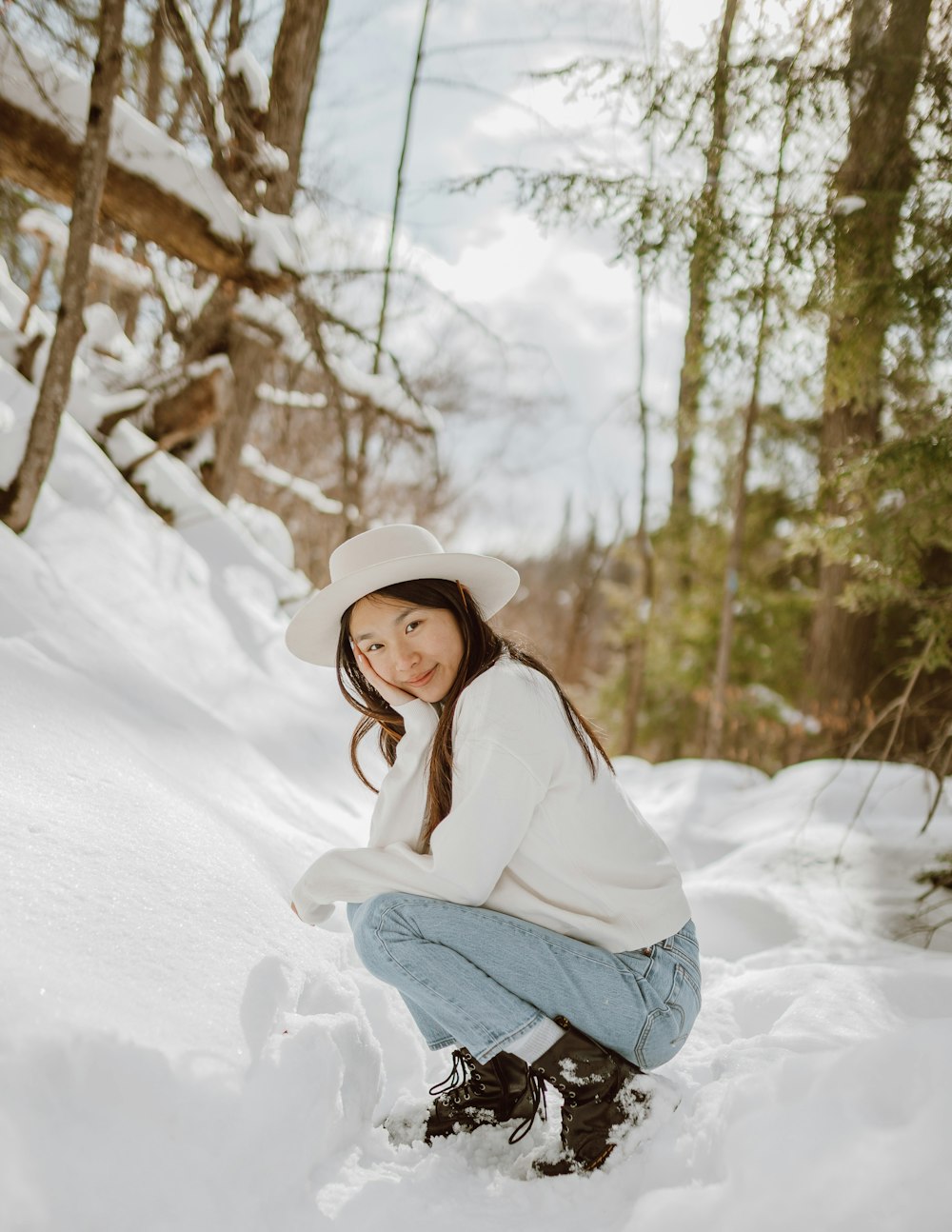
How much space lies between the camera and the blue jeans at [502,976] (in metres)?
1.72

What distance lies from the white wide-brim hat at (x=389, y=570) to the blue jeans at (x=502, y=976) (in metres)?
0.66

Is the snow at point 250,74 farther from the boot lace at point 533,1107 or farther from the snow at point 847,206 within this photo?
the boot lace at point 533,1107

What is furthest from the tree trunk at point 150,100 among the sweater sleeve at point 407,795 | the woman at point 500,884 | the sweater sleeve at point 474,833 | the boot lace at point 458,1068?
the boot lace at point 458,1068

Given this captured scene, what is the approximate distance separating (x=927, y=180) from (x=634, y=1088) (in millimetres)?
3701

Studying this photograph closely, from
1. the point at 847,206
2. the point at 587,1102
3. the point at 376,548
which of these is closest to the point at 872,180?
the point at 847,206

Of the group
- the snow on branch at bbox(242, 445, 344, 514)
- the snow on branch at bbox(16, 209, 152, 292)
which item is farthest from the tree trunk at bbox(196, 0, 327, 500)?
the snow on branch at bbox(242, 445, 344, 514)

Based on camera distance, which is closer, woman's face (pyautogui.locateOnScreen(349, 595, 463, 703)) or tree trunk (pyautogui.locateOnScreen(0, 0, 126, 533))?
woman's face (pyautogui.locateOnScreen(349, 595, 463, 703))

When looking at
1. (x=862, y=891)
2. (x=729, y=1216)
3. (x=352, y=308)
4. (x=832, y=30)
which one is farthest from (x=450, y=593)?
(x=352, y=308)

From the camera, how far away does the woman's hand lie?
198cm

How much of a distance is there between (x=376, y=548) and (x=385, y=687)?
320mm

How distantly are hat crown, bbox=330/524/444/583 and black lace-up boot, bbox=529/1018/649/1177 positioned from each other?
1056 millimetres

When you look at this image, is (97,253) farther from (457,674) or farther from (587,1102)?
(587,1102)

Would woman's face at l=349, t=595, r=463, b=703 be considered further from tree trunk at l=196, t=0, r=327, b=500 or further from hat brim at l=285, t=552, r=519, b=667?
tree trunk at l=196, t=0, r=327, b=500

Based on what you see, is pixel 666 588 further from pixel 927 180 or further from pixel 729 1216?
pixel 729 1216
